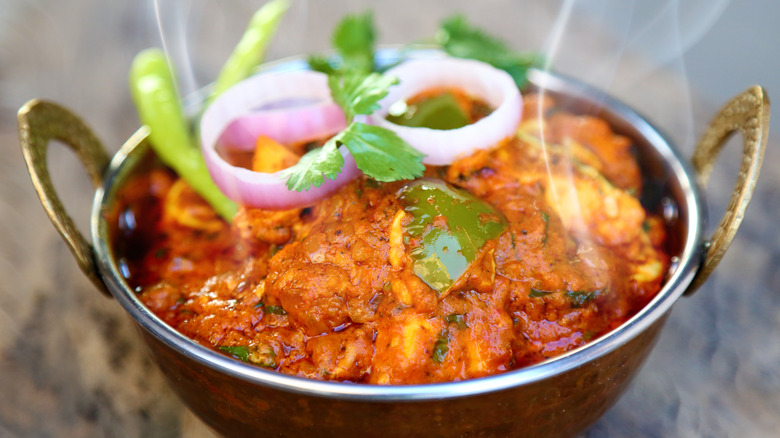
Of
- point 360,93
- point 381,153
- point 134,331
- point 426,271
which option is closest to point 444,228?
point 426,271

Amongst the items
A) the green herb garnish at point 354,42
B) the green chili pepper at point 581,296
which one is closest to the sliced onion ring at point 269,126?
the green herb garnish at point 354,42

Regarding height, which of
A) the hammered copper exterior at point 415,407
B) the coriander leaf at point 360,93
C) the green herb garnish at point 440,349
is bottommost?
the hammered copper exterior at point 415,407

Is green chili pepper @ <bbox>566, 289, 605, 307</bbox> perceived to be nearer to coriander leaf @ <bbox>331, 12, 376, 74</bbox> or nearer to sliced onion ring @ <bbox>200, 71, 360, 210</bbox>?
sliced onion ring @ <bbox>200, 71, 360, 210</bbox>

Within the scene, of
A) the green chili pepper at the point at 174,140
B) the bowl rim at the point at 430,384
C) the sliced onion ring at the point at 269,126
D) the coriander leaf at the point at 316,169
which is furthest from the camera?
the green chili pepper at the point at 174,140

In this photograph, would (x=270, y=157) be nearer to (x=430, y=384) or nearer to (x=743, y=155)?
(x=430, y=384)

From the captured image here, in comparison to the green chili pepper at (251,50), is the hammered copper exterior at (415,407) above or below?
below

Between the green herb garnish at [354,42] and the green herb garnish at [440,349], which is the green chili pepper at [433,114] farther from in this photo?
the green herb garnish at [440,349]

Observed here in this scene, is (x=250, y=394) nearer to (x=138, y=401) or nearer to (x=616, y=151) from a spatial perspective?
(x=138, y=401)
